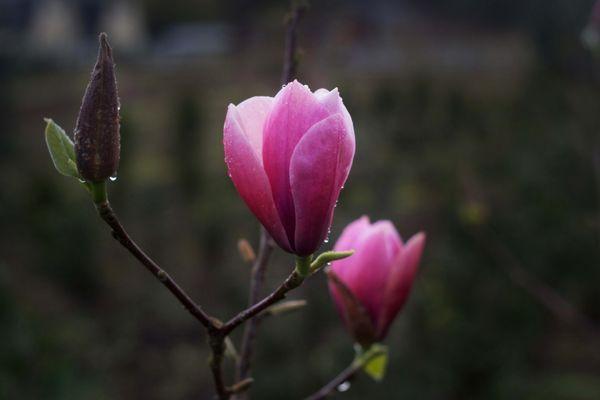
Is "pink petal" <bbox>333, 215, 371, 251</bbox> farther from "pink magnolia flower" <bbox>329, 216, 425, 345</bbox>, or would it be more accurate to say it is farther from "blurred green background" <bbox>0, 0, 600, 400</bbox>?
"blurred green background" <bbox>0, 0, 600, 400</bbox>

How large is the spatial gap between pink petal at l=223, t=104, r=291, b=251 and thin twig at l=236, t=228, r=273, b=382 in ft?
0.45

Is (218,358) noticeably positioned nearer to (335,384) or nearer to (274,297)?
(274,297)

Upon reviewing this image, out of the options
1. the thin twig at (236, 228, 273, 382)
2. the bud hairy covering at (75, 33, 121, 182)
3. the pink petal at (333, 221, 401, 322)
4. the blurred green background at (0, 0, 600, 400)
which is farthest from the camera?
the blurred green background at (0, 0, 600, 400)

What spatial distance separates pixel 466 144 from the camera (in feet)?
23.9

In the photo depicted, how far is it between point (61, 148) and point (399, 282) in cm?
39

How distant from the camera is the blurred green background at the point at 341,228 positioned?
297 cm

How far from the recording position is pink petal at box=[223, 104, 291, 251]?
50 centimetres

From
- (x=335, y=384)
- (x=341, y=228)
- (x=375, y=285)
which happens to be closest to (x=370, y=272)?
(x=375, y=285)

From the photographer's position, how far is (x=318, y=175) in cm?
50

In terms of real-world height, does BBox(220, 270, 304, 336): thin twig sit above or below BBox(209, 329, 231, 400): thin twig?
above

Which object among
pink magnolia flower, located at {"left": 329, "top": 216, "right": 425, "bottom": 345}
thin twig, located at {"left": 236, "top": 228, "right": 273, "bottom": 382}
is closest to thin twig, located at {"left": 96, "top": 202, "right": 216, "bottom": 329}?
thin twig, located at {"left": 236, "top": 228, "right": 273, "bottom": 382}

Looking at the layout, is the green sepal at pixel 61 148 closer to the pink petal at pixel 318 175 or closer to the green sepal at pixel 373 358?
the pink petal at pixel 318 175

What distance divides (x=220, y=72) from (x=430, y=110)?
226 inches

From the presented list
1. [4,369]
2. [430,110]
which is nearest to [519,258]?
[4,369]
